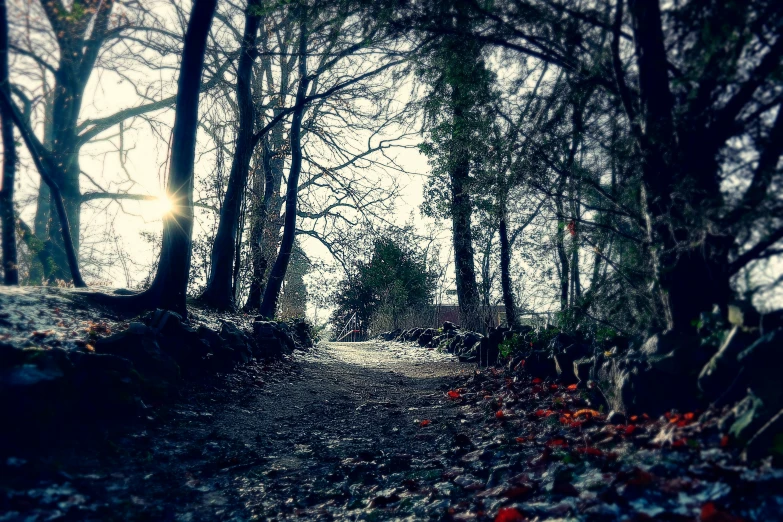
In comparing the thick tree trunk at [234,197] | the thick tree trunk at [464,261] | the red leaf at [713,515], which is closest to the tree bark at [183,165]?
the thick tree trunk at [234,197]

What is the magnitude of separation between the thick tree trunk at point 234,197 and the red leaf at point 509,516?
7.67m

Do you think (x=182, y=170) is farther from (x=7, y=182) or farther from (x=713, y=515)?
(x=713, y=515)

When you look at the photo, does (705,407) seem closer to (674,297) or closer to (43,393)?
(674,297)

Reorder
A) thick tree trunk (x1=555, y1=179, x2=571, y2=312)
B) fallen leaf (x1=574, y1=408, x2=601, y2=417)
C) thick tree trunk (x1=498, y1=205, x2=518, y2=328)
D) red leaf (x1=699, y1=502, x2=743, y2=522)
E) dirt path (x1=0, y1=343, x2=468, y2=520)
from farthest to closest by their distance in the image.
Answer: thick tree trunk (x1=498, y1=205, x2=518, y2=328) < thick tree trunk (x1=555, y1=179, x2=571, y2=312) < fallen leaf (x1=574, y1=408, x2=601, y2=417) < dirt path (x1=0, y1=343, x2=468, y2=520) < red leaf (x1=699, y1=502, x2=743, y2=522)

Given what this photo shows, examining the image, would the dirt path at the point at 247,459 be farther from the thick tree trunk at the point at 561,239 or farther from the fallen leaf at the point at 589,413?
the thick tree trunk at the point at 561,239

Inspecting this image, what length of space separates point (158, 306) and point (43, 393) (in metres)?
3.23

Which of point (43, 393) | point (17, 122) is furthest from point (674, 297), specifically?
point (17, 122)

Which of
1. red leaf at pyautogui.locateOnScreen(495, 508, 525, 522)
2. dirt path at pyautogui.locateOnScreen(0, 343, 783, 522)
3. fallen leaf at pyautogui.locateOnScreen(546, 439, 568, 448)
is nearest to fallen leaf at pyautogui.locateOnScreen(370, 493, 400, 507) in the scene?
dirt path at pyautogui.locateOnScreen(0, 343, 783, 522)

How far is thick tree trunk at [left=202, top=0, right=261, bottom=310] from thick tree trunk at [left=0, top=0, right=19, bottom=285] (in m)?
3.40

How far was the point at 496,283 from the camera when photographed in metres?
12.1

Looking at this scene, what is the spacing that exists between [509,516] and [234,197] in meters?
7.87

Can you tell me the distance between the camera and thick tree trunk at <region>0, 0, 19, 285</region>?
545cm

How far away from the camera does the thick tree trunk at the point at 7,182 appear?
545 centimetres

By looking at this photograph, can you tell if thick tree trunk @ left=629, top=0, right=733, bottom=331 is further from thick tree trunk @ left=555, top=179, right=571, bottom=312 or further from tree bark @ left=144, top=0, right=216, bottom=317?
tree bark @ left=144, top=0, right=216, bottom=317
